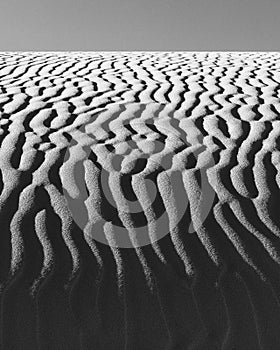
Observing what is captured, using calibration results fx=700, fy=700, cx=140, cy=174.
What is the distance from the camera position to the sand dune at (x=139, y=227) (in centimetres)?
371

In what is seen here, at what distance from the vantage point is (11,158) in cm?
544

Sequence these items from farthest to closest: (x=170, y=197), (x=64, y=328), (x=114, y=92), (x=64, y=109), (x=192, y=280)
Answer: (x=114, y=92)
(x=64, y=109)
(x=170, y=197)
(x=192, y=280)
(x=64, y=328)

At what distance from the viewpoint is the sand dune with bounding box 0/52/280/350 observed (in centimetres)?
371

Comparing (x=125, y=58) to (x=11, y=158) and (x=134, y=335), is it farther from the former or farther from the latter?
(x=134, y=335)

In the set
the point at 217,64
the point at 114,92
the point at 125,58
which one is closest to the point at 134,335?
the point at 114,92

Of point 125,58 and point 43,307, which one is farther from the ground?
point 43,307

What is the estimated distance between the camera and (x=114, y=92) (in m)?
8.28

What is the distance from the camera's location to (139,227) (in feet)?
14.7

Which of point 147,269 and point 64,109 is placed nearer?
point 147,269

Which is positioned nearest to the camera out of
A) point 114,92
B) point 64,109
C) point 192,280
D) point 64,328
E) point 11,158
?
point 64,328

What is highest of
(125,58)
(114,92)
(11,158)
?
(11,158)

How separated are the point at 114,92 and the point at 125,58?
15.9 ft

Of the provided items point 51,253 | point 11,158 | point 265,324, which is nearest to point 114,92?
point 11,158

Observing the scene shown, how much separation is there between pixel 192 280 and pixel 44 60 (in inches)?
344
